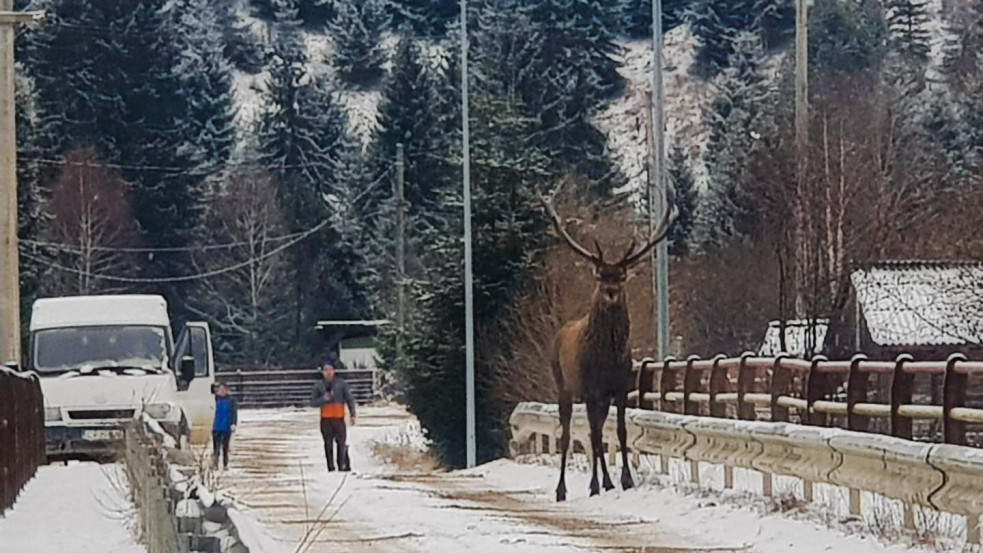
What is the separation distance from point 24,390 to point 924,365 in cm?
1195

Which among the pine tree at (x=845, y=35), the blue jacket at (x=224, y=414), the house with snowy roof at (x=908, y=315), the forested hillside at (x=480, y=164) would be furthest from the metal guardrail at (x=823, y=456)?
the pine tree at (x=845, y=35)

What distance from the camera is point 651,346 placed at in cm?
3841

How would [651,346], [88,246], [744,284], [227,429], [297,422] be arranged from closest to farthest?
[227,429]
[651,346]
[744,284]
[297,422]
[88,246]

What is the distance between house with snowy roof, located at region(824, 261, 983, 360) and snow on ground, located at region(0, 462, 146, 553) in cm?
1413

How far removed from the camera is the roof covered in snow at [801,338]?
33.4 meters

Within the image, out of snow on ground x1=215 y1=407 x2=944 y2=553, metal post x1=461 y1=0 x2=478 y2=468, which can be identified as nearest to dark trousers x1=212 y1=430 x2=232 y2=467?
snow on ground x1=215 y1=407 x2=944 y2=553

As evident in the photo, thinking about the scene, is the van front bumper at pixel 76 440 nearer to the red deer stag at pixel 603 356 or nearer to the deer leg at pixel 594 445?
the red deer stag at pixel 603 356

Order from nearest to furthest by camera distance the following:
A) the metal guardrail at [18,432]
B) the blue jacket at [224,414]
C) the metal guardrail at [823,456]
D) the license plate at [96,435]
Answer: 1. the metal guardrail at [823,456]
2. the metal guardrail at [18,432]
3. the license plate at [96,435]
4. the blue jacket at [224,414]

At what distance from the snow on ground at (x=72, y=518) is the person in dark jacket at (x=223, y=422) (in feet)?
15.5

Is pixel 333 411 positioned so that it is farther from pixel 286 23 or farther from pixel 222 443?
pixel 286 23

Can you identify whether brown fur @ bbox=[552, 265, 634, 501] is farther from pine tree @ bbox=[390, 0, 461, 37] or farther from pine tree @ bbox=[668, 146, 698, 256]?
pine tree @ bbox=[390, 0, 461, 37]

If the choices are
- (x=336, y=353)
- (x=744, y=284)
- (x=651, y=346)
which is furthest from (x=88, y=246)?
(x=651, y=346)

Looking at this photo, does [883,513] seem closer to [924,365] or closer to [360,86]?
[924,365]

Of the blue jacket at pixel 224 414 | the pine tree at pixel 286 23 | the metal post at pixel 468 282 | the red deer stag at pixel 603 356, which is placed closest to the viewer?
the red deer stag at pixel 603 356
